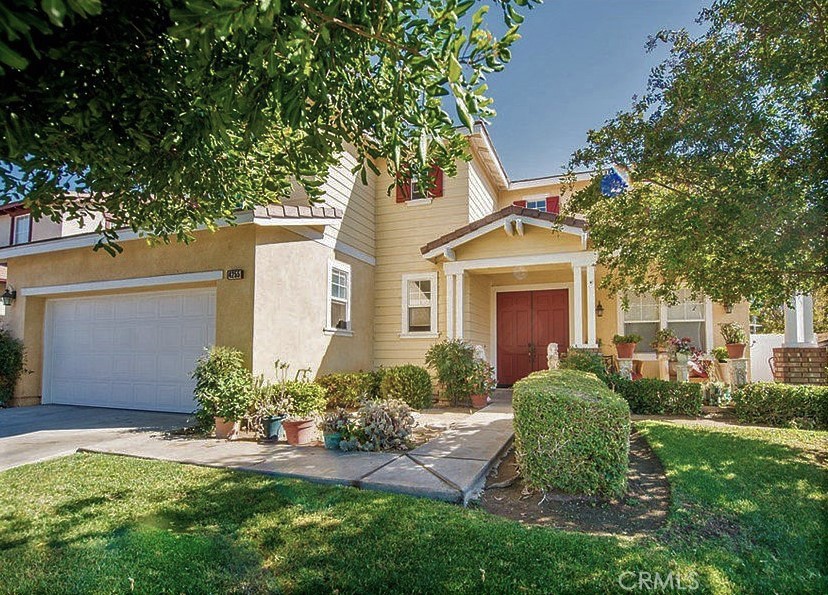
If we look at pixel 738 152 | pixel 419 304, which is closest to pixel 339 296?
pixel 419 304

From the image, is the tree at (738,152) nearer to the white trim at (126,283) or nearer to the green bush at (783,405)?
the green bush at (783,405)

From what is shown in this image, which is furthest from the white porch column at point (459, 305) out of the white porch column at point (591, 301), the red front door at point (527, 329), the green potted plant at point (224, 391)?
the green potted plant at point (224, 391)

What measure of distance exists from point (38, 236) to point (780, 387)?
20.2 m

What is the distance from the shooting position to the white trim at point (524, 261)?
9711 mm

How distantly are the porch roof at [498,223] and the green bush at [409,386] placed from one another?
2985 mm

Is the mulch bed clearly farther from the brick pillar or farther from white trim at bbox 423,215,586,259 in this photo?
the brick pillar

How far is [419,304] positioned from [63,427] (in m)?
7.59

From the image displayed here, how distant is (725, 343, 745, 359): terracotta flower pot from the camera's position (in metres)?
9.31

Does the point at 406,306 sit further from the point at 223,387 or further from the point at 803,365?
the point at 803,365

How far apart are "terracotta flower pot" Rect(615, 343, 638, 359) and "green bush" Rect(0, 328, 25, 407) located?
1304 cm

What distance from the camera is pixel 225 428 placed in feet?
22.5

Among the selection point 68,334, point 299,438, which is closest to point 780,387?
point 299,438

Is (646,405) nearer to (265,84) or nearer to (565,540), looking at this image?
(565,540)

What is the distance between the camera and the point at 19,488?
4.67 metres
